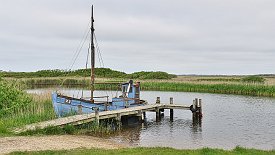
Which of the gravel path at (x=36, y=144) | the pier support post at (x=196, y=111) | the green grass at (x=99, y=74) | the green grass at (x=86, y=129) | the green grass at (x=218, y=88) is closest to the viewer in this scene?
the gravel path at (x=36, y=144)

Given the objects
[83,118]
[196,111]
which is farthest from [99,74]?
[83,118]

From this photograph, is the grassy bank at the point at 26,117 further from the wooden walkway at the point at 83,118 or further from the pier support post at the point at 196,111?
the pier support post at the point at 196,111

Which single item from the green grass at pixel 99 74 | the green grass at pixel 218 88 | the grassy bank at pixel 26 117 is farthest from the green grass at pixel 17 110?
the green grass at pixel 99 74

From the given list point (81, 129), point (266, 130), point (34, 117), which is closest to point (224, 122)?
point (266, 130)

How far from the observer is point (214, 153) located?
13484 millimetres

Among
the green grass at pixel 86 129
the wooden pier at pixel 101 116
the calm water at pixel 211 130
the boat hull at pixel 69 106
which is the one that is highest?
the boat hull at pixel 69 106

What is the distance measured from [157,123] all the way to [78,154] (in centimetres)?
1673

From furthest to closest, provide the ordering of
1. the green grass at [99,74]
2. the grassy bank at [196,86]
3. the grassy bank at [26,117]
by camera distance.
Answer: the green grass at [99,74] < the grassy bank at [196,86] < the grassy bank at [26,117]

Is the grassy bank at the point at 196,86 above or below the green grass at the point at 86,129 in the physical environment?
above

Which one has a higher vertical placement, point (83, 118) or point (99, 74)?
point (99, 74)

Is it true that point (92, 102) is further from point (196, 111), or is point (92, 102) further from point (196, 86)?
point (196, 86)

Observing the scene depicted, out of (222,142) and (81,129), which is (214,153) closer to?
(222,142)

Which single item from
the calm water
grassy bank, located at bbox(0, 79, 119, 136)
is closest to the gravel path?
grassy bank, located at bbox(0, 79, 119, 136)

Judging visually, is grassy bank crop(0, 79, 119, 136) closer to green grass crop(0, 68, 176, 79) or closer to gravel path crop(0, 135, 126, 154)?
gravel path crop(0, 135, 126, 154)
